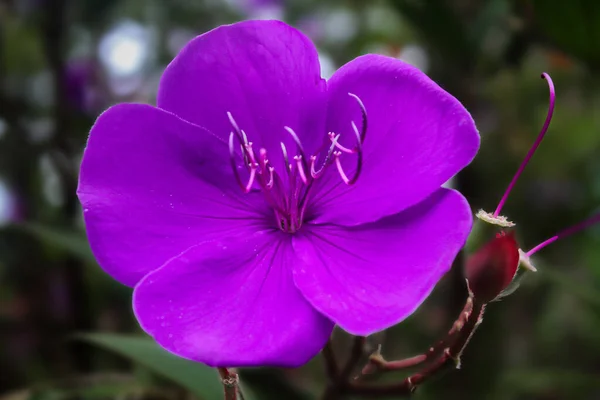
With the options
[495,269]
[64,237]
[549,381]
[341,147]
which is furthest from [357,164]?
[549,381]

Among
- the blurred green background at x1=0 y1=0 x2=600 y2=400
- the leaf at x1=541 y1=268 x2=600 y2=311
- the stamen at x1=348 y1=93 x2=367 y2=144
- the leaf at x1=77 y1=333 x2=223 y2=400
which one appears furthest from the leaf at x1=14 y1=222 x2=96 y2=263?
the leaf at x1=541 y1=268 x2=600 y2=311

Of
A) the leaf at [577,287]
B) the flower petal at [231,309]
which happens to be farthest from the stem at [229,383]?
the leaf at [577,287]

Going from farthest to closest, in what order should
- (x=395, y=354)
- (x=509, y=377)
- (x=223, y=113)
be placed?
(x=395, y=354) < (x=509, y=377) < (x=223, y=113)

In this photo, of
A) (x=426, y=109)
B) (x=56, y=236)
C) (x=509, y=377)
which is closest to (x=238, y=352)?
(x=426, y=109)

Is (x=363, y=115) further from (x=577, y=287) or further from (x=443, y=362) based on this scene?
(x=577, y=287)

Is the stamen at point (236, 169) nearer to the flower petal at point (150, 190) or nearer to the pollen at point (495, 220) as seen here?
the flower petal at point (150, 190)

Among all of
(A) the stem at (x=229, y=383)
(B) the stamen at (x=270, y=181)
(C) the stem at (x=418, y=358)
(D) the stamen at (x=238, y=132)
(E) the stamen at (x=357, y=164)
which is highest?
(D) the stamen at (x=238, y=132)

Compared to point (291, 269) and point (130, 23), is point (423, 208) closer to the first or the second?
point (291, 269)
